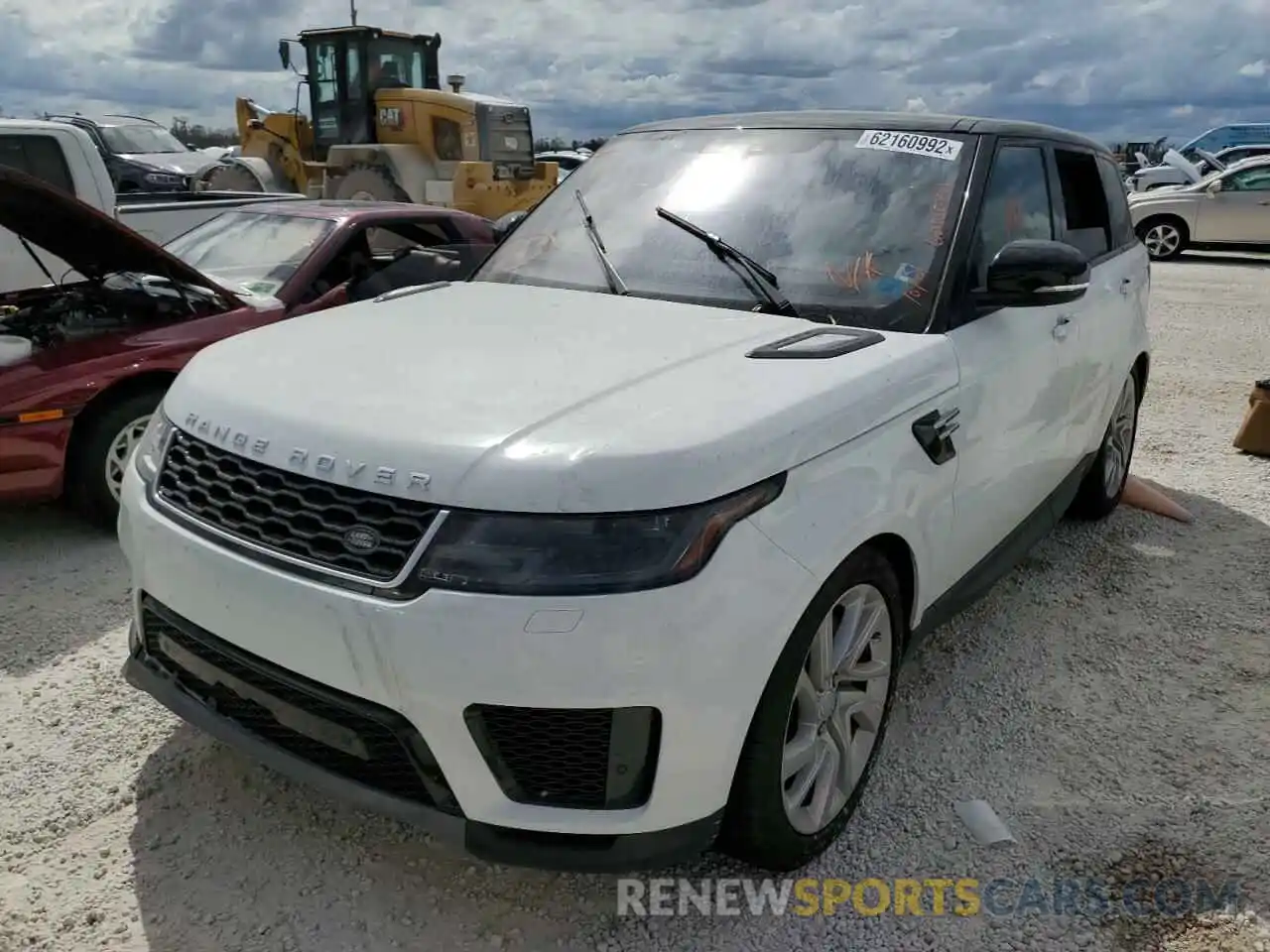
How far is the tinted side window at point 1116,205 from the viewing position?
4688 mm

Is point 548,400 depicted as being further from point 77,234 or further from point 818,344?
point 77,234

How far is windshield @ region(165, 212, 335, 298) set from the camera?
227 inches

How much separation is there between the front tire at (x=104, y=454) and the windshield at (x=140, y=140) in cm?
1696

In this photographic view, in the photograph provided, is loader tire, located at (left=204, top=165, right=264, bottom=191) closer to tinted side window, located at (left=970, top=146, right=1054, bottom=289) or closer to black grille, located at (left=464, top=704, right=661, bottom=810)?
tinted side window, located at (left=970, top=146, right=1054, bottom=289)

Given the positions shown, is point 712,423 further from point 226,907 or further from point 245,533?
point 226,907

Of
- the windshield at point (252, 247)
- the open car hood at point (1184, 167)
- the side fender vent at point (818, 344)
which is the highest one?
the side fender vent at point (818, 344)

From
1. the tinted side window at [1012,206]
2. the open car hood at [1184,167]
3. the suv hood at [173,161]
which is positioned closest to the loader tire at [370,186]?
the suv hood at [173,161]

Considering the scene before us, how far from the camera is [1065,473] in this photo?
4.11 meters

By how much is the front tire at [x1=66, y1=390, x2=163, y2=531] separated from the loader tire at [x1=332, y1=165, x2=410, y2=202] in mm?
10352

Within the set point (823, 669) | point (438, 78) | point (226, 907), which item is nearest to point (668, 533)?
point (823, 669)

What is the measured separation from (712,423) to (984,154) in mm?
1745

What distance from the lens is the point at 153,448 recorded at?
2686 millimetres

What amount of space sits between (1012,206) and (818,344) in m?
1.31

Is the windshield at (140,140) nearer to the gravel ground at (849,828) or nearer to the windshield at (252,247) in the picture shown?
the windshield at (252,247)
